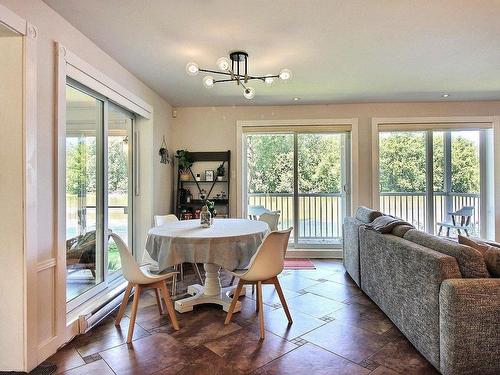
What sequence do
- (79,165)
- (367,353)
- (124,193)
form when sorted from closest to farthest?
(367,353) → (79,165) → (124,193)

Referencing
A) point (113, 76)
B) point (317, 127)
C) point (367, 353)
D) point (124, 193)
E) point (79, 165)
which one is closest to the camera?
point (367, 353)

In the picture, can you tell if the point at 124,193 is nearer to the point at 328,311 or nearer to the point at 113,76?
the point at 113,76

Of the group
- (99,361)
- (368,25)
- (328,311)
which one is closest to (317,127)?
(368,25)

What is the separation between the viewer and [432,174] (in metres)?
5.04

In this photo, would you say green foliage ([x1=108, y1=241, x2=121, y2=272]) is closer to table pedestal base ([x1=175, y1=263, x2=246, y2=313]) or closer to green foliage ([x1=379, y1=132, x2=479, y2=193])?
table pedestal base ([x1=175, y1=263, x2=246, y2=313])

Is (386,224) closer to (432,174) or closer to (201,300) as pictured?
(201,300)

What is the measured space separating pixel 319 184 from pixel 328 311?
2607 millimetres

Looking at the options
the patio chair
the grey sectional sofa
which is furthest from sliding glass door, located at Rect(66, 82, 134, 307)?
the patio chair

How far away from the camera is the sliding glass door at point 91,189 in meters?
2.81

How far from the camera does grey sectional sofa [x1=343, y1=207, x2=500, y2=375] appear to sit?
1801 millimetres

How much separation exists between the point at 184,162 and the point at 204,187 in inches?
21.0

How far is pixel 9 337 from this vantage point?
6.59 feet

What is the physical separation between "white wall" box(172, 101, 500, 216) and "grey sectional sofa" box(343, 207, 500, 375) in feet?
8.71

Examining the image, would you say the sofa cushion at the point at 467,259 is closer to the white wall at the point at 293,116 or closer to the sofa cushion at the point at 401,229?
the sofa cushion at the point at 401,229
